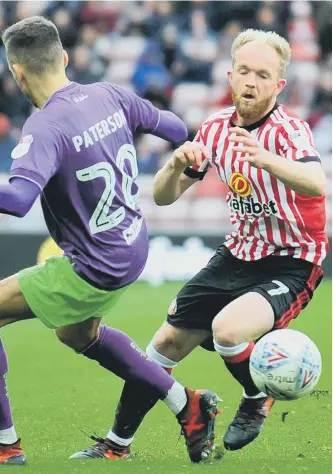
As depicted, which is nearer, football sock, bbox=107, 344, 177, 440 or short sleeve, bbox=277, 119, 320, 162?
short sleeve, bbox=277, 119, 320, 162

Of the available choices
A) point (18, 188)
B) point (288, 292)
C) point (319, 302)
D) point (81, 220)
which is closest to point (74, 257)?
point (81, 220)

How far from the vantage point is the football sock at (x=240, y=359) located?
530 cm

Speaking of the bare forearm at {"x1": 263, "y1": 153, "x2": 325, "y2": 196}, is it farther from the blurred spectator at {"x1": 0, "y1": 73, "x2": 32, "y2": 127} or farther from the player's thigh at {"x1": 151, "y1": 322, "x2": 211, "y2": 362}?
the blurred spectator at {"x1": 0, "y1": 73, "x2": 32, "y2": 127}

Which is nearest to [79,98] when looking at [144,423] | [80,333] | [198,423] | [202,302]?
[80,333]

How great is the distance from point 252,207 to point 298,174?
20.8 inches

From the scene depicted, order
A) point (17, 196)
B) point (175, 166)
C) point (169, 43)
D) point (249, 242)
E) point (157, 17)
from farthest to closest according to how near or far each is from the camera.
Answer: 1. point (157, 17)
2. point (169, 43)
3. point (249, 242)
4. point (175, 166)
5. point (17, 196)

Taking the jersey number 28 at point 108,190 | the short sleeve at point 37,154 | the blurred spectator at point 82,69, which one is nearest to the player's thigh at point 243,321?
the jersey number 28 at point 108,190

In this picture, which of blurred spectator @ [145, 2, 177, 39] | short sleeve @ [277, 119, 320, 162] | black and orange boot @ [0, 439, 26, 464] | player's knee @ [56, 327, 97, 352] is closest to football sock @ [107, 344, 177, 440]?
player's knee @ [56, 327, 97, 352]

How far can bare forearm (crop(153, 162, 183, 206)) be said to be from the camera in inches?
216

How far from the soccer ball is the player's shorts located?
2.77ft

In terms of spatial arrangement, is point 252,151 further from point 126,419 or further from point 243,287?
point 126,419

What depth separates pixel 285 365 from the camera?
5.03 meters

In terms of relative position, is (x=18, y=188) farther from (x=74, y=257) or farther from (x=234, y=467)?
(x=234, y=467)

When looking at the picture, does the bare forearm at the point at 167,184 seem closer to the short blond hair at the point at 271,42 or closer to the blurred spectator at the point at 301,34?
the short blond hair at the point at 271,42
